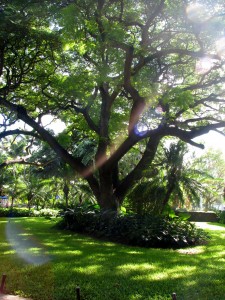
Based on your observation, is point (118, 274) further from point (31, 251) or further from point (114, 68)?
point (114, 68)

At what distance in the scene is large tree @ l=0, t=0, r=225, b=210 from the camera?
9.80 meters

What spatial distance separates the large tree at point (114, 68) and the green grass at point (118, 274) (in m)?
4.98

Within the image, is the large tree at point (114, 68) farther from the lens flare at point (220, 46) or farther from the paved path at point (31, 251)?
the paved path at point (31, 251)

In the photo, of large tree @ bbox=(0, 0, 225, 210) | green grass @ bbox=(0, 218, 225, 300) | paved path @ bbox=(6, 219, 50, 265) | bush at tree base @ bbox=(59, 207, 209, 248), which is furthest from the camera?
bush at tree base @ bbox=(59, 207, 209, 248)

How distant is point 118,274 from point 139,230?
16.1ft

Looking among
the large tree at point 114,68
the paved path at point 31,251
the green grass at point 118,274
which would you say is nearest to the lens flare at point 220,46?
the large tree at point 114,68

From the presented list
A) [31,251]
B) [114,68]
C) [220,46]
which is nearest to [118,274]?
[31,251]

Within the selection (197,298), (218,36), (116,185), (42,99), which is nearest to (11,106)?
(42,99)

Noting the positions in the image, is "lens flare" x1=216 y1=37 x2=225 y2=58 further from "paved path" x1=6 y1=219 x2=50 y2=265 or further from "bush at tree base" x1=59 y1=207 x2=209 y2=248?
"paved path" x1=6 y1=219 x2=50 y2=265

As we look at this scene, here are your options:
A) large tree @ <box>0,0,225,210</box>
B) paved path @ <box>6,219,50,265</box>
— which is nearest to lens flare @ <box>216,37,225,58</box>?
large tree @ <box>0,0,225,210</box>

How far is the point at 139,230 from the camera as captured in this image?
11930 mm

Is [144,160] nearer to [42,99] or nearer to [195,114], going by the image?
[195,114]

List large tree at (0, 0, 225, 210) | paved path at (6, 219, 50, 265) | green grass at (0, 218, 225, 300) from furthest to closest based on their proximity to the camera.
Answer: large tree at (0, 0, 225, 210), paved path at (6, 219, 50, 265), green grass at (0, 218, 225, 300)

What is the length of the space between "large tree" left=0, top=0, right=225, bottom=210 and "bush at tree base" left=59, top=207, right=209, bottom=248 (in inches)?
56.7
